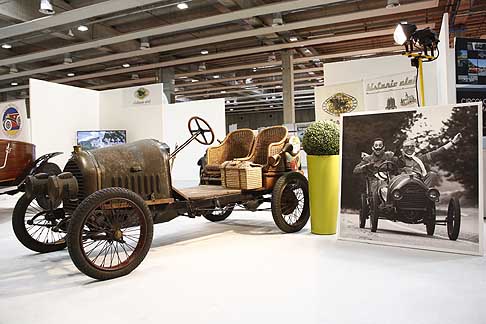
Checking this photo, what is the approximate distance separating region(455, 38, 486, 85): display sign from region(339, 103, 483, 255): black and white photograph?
6.31 feet

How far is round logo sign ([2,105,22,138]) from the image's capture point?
10367 millimetres

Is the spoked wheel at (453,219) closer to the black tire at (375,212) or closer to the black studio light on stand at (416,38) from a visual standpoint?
the black tire at (375,212)

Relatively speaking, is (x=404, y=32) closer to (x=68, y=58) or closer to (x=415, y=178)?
(x=415, y=178)

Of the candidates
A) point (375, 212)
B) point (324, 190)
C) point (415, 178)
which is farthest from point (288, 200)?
point (415, 178)

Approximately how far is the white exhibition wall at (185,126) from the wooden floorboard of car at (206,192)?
7.51 meters

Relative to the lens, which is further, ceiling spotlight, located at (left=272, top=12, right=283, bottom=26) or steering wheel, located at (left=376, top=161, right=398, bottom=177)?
ceiling spotlight, located at (left=272, top=12, right=283, bottom=26)

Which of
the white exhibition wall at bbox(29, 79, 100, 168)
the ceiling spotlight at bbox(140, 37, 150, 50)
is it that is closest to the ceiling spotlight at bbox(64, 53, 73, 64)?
the white exhibition wall at bbox(29, 79, 100, 168)

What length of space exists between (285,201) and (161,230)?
1.53 m

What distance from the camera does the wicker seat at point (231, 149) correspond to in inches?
201

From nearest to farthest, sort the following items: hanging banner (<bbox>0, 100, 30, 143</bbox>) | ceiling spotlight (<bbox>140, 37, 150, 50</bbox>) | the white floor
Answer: the white floor, hanging banner (<bbox>0, 100, 30, 143</bbox>), ceiling spotlight (<bbox>140, 37, 150, 50</bbox>)

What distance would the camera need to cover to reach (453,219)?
3.32 m

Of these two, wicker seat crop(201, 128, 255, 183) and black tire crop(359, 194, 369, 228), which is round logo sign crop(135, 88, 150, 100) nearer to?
wicker seat crop(201, 128, 255, 183)

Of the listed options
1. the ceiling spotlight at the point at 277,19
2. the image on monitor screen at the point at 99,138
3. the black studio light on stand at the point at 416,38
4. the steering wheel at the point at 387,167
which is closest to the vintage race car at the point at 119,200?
the steering wheel at the point at 387,167

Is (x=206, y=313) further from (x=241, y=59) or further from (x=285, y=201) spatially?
(x=241, y=59)
